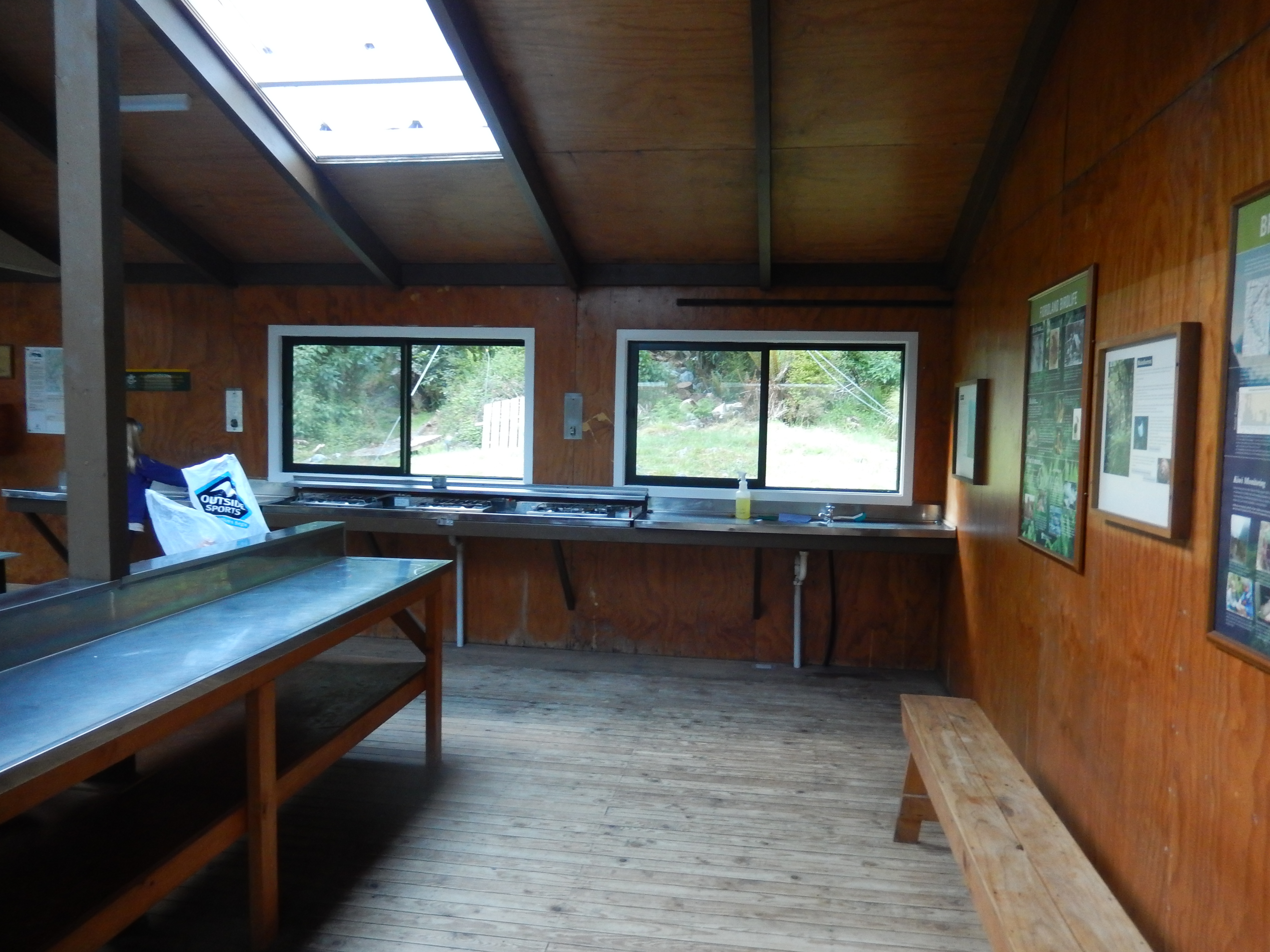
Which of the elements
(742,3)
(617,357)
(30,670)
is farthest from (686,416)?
(30,670)

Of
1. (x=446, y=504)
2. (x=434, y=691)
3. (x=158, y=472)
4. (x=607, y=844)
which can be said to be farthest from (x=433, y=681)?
(x=158, y=472)

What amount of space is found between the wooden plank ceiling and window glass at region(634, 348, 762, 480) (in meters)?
0.58

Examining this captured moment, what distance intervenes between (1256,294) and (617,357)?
346cm

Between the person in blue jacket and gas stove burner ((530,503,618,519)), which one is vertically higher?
the person in blue jacket

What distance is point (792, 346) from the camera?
463 cm

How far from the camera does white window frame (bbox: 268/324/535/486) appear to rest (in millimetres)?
4824

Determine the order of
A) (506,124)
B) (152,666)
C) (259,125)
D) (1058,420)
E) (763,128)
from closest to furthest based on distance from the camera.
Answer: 1. (152,666)
2. (1058,420)
3. (763,128)
4. (506,124)
5. (259,125)

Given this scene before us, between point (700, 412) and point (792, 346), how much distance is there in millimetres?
646

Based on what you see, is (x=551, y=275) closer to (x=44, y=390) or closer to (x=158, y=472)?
(x=158, y=472)

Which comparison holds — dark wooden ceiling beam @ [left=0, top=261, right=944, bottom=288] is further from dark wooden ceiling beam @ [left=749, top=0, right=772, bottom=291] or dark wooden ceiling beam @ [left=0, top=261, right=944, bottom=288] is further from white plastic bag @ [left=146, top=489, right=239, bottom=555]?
white plastic bag @ [left=146, top=489, right=239, bottom=555]

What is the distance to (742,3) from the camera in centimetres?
286

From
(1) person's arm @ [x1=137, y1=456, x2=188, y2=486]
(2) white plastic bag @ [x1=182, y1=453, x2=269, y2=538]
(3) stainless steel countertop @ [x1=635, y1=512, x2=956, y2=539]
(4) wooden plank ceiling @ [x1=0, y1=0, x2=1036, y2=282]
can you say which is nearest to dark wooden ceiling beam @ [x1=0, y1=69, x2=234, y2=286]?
(4) wooden plank ceiling @ [x1=0, y1=0, x2=1036, y2=282]

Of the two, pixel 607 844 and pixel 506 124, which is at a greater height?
pixel 506 124

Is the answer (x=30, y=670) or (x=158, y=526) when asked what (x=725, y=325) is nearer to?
(x=158, y=526)
